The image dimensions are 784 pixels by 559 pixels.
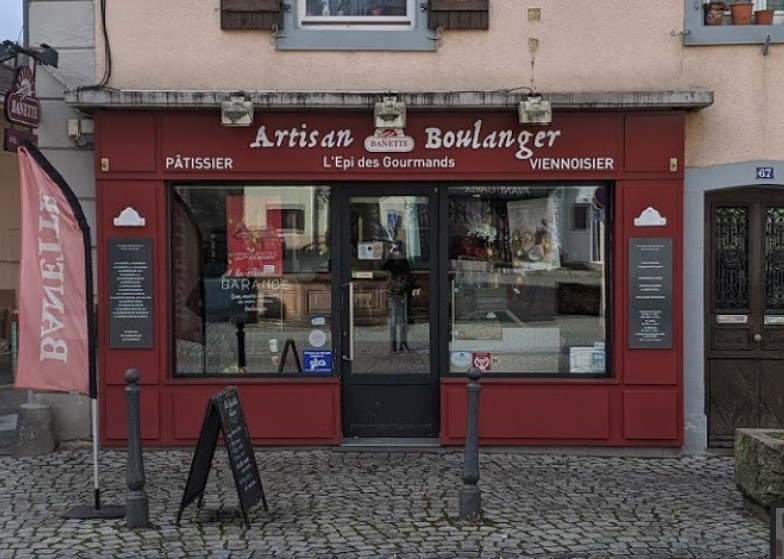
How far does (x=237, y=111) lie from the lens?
7199 mm

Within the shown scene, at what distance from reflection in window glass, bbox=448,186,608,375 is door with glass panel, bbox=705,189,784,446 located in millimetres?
1029

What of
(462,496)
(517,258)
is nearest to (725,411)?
(517,258)

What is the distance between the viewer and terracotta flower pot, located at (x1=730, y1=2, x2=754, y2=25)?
24.9ft

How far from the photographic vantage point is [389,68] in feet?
25.2

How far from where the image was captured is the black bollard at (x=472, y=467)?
5762 mm

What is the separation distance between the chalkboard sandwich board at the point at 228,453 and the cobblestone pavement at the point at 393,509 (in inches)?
7.3

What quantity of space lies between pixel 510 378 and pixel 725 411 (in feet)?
6.56

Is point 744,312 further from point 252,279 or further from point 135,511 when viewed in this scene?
point 135,511

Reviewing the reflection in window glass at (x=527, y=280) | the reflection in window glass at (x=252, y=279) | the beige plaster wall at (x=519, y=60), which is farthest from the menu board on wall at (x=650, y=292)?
the reflection in window glass at (x=252, y=279)

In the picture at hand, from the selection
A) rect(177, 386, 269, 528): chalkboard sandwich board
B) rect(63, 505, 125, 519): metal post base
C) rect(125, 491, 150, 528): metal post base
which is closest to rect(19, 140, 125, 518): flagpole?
rect(63, 505, 125, 519): metal post base

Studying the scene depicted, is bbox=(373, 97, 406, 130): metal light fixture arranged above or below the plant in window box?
below

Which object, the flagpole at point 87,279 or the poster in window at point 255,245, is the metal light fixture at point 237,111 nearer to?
the poster in window at point 255,245

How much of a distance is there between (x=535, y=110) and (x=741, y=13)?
214cm

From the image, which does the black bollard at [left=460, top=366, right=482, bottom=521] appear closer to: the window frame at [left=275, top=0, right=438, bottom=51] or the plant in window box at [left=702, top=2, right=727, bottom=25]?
the window frame at [left=275, top=0, right=438, bottom=51]
